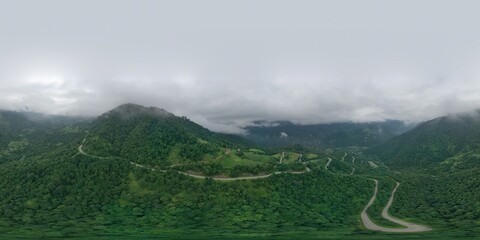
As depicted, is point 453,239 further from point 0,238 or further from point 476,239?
point 0,238

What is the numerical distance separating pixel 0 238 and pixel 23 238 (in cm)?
1025

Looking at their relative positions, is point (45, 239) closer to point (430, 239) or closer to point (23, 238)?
point (23, 238)

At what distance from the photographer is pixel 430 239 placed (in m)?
200

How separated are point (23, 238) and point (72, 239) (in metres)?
23.1

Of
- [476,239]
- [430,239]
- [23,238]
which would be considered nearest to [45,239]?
[23,238]

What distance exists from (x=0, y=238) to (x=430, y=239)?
665ft

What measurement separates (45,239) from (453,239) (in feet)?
630

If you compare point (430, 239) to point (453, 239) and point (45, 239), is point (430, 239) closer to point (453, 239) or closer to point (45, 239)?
point (453, 239)

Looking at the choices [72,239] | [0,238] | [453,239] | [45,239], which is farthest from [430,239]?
[0,238]

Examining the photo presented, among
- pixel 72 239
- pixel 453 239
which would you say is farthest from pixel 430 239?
pixel 72 239

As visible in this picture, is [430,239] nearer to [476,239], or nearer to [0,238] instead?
[476,239]

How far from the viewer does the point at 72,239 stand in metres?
200

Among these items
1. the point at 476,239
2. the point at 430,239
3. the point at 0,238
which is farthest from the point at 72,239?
the point at 476,239

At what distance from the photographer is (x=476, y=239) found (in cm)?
19550
